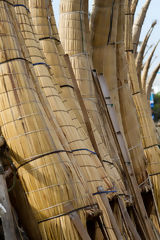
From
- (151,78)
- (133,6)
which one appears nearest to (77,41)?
(133,6)

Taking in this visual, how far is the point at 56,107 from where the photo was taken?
437 centimetres

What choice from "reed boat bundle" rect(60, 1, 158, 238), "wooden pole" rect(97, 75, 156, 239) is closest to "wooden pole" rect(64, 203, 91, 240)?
"wooden pole" rect(97, 75, 156, 239)

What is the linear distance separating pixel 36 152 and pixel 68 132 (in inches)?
26.6

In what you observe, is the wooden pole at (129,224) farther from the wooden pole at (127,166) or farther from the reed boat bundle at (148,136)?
the reed boat bundle at (148,136)

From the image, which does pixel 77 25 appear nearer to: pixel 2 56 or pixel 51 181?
pixel 2 56

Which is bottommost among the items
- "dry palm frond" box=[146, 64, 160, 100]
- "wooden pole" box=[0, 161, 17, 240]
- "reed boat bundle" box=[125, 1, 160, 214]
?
"wooden pole" box=[0, 161, 17, 240]

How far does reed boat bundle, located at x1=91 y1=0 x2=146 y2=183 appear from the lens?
6.49m

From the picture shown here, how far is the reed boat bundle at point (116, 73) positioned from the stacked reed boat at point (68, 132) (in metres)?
0.01

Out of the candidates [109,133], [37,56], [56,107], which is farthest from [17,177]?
[109,133]

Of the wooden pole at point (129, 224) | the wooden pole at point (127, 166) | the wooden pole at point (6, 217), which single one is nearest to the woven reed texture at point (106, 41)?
the wooden pole at point (127, 166)

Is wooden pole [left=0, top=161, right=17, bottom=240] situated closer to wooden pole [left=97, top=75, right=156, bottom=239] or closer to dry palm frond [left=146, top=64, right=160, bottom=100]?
wooden pole [left=97, top=75, right=156, bottom=239]

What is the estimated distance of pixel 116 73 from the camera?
276 inches

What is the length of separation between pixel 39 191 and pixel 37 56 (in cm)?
156

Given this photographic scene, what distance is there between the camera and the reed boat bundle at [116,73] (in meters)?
6.49
